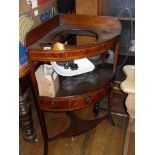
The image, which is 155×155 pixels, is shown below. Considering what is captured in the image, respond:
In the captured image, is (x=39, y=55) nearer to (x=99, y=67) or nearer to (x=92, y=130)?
(x=99, y=67)

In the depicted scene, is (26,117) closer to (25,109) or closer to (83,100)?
→ (25,109)

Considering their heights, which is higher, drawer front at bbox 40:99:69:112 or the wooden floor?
drawer front at bbox 40:99:69:112

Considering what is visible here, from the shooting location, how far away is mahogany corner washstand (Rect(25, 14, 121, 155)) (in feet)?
3.82

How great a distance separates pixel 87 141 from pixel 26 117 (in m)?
0.48

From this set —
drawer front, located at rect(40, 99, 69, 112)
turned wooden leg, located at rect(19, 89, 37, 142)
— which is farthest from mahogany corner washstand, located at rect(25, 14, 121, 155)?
turned wooden leg, located at rect(19, 89, 37, 142)

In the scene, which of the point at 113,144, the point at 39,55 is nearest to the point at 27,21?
the point at 39,55

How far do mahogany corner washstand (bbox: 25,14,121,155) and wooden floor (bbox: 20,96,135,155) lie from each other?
108mm

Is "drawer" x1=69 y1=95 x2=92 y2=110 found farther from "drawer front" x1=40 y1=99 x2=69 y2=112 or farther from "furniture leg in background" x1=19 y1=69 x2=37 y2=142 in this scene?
"furniture leg in background" x1=19 y1=69 x2=37 y2=142

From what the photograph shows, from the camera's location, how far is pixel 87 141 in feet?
5.35

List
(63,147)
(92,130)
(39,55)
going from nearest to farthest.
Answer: (39,55)
(63,147)
(92,130)

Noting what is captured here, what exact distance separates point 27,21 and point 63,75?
380 millimetres

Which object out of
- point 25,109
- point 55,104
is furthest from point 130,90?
point 25,109
